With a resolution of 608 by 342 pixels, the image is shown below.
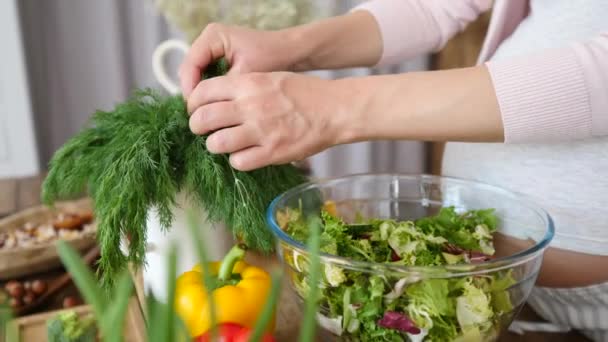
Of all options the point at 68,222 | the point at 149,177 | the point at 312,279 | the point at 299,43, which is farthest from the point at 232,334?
the point at 68,222

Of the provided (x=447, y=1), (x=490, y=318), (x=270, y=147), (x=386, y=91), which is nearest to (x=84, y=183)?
(x=270, y=147)

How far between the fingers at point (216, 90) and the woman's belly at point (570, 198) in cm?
38

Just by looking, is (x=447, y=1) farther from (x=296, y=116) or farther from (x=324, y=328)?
(x=324, y=328)

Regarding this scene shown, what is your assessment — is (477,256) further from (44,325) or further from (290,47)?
(44,325)

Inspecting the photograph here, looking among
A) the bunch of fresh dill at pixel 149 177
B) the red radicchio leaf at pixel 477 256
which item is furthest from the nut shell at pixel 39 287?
the red radicchio leaf at pixel 477 256

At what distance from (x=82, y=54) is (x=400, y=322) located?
182 cm

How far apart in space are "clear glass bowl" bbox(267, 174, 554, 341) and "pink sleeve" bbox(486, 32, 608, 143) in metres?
0.10

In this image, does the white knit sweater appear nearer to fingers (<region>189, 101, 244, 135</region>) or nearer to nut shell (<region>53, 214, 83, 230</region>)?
fingers (<region>189, 101, 244, 135</region>)

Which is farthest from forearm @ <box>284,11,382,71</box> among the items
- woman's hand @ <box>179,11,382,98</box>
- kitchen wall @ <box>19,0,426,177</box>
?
kitchen wall @ <box>19,0,426,177</box>

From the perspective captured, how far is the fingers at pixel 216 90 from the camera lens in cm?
60

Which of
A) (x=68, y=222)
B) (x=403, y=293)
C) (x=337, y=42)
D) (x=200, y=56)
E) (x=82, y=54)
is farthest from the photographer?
(x=82, y=54)

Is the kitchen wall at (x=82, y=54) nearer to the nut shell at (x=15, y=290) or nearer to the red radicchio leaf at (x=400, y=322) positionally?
the nut shell at (x=15, y=290)

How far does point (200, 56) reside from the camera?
714 mm

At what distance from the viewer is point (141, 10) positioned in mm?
2002
